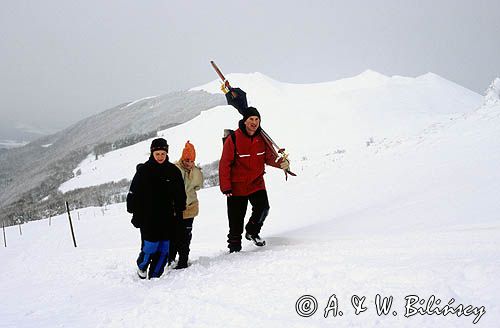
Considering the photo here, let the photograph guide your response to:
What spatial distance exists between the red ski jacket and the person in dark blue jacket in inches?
27.9

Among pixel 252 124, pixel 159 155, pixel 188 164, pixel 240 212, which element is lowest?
pixel 240 212

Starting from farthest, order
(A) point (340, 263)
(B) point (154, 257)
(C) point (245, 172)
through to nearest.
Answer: (C) point (245, 172)
(B) point (154, 257)
(A) point (340, 263)

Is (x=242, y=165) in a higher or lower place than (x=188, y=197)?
higher

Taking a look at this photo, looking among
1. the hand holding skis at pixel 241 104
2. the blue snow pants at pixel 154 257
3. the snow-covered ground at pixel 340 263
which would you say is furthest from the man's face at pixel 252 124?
the blue snow pants at pixel 154 257

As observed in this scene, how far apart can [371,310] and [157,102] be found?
12587 centimetres

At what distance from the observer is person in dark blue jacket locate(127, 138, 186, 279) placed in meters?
4.92

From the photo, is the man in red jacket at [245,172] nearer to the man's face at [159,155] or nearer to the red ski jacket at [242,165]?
the red ski jacket at [242,165]

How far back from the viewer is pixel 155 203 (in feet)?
16.3

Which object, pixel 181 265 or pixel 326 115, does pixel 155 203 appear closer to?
pixel 181 265

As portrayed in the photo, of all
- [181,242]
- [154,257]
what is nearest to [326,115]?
[181,242]

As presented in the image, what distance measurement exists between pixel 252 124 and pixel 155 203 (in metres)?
1.74

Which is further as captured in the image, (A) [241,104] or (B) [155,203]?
(A) [241,104]

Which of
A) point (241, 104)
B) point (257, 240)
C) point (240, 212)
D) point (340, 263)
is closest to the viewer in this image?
point (340, 263)

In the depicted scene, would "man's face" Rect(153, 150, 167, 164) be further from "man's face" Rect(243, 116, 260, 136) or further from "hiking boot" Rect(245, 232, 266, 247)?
"hiking boot" Rect(245, 232, 266, 247)
